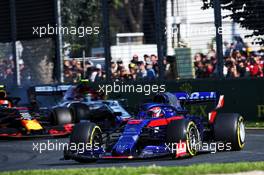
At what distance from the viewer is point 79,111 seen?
1931 centimetres

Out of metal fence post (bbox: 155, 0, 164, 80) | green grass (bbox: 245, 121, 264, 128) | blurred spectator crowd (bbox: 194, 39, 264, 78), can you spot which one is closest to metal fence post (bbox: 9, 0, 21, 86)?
metal fence post (bbox: 155, 0, 164, 80)

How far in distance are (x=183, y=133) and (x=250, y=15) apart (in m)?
8.78

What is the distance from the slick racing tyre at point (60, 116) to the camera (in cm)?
1886

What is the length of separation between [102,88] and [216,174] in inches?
546

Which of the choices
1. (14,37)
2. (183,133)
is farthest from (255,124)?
(14,37)

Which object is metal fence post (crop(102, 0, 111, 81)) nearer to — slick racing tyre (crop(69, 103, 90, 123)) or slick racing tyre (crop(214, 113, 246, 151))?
slick racing tyre (crop(69, 103, 90, 123))

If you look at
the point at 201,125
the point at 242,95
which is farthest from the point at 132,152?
the point at 242,95

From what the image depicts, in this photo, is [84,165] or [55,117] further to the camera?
[55,117]

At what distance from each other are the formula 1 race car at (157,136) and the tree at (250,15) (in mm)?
6741

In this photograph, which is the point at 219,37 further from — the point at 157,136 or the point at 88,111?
the point at 157,136

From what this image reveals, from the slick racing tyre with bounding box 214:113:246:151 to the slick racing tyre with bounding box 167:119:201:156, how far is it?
0.79 m

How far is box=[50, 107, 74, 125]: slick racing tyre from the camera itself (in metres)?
18.9

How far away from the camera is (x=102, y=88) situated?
23406mm

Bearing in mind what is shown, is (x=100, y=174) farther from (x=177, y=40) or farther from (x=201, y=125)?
(x=177, y=40)
